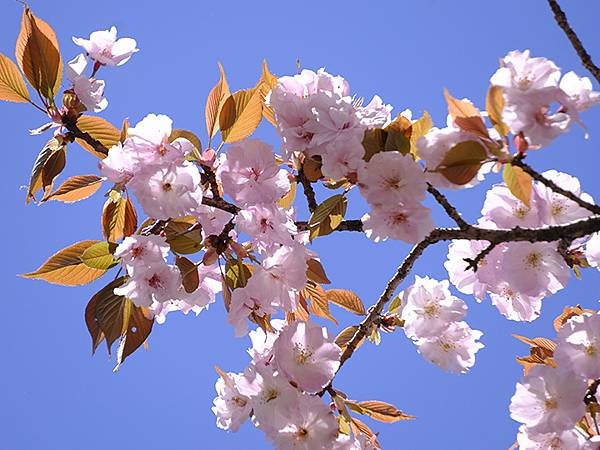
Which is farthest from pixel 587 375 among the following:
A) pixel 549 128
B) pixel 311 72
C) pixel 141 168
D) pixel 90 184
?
pixel 90 184

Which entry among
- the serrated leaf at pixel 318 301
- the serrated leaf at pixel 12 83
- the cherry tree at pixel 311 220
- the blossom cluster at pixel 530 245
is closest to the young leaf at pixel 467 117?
the cherry tree at pixel 311 220

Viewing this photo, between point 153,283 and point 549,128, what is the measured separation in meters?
0.58

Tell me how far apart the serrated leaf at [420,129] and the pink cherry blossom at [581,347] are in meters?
0.38

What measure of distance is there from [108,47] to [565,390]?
939 mm

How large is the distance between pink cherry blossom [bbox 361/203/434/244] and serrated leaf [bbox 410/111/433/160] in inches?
3.6

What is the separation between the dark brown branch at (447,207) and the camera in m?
0.98

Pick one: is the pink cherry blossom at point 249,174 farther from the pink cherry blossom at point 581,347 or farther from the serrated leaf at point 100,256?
the pink cherry blossom at point 581,347

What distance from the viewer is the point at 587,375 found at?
1074 millimetres

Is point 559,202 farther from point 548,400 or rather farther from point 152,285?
point 152,285

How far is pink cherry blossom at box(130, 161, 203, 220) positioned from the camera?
97 cm

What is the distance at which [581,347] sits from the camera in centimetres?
109

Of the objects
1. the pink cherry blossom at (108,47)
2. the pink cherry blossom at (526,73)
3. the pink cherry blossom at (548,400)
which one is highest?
the pink cherry blossom at (108,47)

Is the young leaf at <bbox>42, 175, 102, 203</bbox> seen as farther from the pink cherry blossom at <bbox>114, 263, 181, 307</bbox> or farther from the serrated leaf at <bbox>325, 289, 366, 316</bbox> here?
the serrated leaf at <bbox>325, 289, 366, 316</bbox>

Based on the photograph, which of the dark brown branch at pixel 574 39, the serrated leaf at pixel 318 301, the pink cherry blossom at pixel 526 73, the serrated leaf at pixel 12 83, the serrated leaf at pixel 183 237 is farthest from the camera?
the serrated leaf at pixel 318 301
